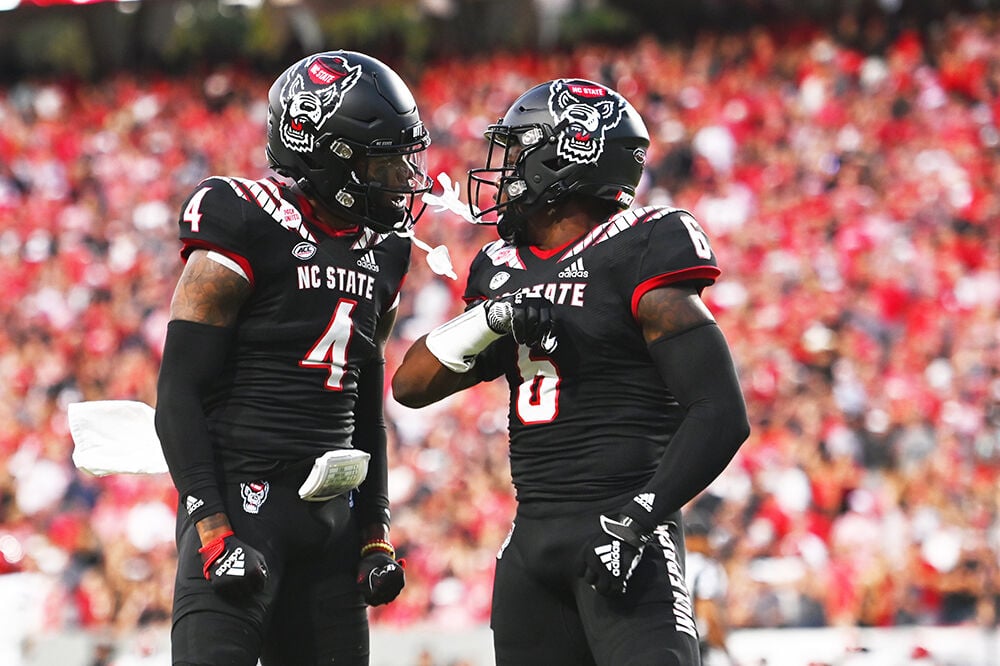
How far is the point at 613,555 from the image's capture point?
325 cm

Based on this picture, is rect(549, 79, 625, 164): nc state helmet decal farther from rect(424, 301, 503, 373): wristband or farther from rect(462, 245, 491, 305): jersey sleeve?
rect(424, 301, 503, 373): wristband

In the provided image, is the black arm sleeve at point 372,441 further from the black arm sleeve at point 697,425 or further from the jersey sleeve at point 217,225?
the black arm sleeve at point 697,425

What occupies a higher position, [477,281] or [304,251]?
[304,251]

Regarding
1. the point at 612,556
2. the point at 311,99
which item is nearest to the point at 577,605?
the point at 612,556

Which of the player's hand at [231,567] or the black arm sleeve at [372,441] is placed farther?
the black arm sleeve at [372,441]

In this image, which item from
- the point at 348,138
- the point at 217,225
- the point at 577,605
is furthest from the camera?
the point at 348,138

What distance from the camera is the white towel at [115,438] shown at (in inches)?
152

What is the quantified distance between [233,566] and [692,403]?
48.6 inches

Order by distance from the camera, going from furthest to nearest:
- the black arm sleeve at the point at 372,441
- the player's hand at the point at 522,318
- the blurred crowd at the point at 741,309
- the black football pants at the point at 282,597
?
the blurred crowd at the point at 741,309 → the black arm sleeve at the point at 372,441 → the black football pants at the point at 282,597 → the player's hand at the point at 522,318

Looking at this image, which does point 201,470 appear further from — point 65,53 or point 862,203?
point 65,53

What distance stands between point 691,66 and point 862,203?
359 cm

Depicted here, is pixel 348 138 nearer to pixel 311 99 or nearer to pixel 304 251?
pixel 311 99

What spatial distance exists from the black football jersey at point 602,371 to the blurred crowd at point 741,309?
5121 mm

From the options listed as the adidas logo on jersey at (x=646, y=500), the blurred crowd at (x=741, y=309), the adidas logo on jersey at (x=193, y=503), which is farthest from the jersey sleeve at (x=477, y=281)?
the blurred crowd at (x=741, y=309)
